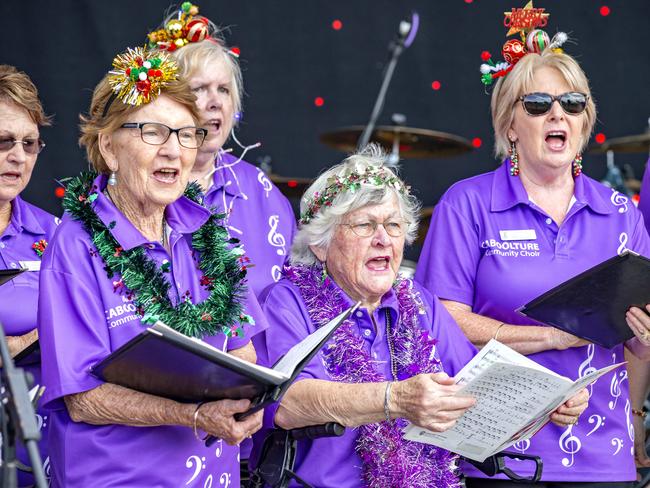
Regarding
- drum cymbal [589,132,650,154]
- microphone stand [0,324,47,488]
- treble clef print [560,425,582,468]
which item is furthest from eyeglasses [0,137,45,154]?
drum cymbal [589,132,650,154]

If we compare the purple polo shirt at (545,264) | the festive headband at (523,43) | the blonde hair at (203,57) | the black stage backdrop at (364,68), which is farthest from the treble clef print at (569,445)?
the black stage backdrop at (364,68)

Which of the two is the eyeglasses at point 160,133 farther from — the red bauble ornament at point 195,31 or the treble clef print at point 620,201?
the treble clef print at point 620,201

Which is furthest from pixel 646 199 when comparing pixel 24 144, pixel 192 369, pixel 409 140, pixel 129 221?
pixel 409 140

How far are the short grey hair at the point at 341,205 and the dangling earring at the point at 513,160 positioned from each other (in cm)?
42

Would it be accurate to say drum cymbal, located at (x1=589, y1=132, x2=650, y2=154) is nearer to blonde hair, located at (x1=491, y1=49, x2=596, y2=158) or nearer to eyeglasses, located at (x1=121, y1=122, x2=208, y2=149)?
blonde hair, located at (x1=491, y1=49, x2=596, y2=158)

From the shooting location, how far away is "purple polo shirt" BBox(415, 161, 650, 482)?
3.11 metres

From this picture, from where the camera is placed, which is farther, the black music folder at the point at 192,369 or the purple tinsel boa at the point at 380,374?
the purple tinsel boa at the point at 380,374

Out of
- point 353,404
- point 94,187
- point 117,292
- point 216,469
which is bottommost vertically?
point 216,469

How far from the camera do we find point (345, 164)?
3.13 meters

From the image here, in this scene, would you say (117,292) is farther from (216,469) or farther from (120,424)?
(216,469)

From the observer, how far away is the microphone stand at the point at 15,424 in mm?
1814

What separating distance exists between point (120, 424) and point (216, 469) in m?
0.31

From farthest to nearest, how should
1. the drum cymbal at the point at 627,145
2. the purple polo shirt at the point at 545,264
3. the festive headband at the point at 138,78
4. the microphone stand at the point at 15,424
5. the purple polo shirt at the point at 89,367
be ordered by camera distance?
the drum cymbal at the point at 627,145
the purple polo shirt at the point at 545,264
the festive headband at the point at 138,78
the purple polo shirt at the point at 89,367
the microphone stand at the point at 15,424

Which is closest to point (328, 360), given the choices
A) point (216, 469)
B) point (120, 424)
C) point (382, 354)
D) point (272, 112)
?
point (382, 354)
